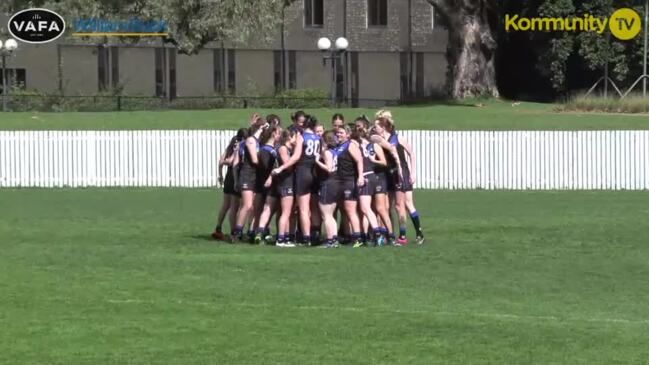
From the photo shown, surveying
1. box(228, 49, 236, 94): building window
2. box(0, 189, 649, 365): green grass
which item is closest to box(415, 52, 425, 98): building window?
box(228, 49, 236, 94): building window

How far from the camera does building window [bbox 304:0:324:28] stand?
58.8 m

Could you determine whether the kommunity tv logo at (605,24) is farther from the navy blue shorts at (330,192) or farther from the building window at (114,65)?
the navy blue shorts at (330,192)

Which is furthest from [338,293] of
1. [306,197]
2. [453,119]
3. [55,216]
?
[453,119]

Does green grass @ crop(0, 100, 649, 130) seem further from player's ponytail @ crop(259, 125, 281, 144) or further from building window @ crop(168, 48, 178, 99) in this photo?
building window @ crop(168, 48, 178, 99)

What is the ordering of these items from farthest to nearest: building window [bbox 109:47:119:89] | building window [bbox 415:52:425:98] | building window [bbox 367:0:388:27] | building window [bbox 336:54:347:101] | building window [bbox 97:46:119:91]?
building window [bbox 415:52:425:98] → building window [bbox 367:0:388:27] → building window [bbox 336:54:347:101] → building window [bbox 109:47:119:89] → building window [bbox 97:46:119:91]

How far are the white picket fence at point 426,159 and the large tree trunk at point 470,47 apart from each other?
15.1m

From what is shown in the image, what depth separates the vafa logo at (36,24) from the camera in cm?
3953

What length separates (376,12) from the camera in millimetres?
59844

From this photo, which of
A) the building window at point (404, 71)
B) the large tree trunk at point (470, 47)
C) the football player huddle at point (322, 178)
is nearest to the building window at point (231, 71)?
the building window at point (404, 71)

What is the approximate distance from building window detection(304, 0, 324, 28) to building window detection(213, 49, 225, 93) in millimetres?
4251

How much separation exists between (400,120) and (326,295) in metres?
22.6

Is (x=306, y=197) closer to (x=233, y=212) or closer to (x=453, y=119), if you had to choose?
(x=233, y=212)

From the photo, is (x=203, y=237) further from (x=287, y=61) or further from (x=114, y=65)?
(x=287, y=61)

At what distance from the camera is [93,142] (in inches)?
1222
